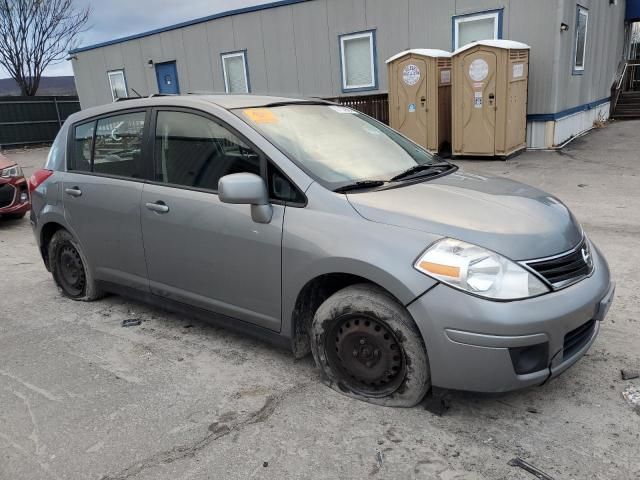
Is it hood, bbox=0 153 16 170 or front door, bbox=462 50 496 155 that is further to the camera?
front door, bbox=462 50 496 155

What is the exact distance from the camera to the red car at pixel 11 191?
25.3ft

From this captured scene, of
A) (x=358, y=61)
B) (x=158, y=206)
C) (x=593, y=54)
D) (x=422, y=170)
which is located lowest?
(x=158, y=206)

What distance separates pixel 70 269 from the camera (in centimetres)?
465

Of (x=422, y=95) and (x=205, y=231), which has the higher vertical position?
(x=422, y=95)

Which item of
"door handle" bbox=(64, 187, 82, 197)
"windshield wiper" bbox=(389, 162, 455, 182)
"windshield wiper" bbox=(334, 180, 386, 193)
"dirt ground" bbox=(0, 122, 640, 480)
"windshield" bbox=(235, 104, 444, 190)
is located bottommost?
"dirt ground" bbox=(0, 122, 640, 480)

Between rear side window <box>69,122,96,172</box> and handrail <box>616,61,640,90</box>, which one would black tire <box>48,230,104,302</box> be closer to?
rear side window <box>69,122,96,172</box>

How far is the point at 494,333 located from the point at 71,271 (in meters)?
3.73

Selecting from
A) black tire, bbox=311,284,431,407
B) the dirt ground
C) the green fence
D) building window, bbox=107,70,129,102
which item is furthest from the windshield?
the green fence

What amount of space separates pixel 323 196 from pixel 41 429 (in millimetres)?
1956

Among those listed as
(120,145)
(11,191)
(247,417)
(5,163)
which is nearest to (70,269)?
(120,145)

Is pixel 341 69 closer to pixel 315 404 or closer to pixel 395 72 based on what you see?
pixel 395 72

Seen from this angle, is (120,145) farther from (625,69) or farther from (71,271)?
(625,69)

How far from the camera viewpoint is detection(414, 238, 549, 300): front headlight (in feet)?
8.00

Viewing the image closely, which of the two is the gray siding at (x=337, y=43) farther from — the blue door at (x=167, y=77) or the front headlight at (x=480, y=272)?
the front headlight at (x=480, y=272)
